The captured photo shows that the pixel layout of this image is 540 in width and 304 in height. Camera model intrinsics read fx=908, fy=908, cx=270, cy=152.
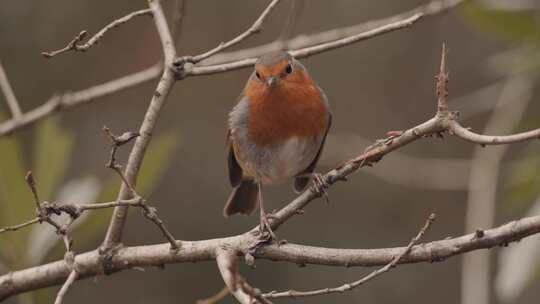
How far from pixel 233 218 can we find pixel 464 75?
2.16 meters

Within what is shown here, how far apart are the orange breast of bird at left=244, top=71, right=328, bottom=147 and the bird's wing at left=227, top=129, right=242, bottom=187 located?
0.77 ft

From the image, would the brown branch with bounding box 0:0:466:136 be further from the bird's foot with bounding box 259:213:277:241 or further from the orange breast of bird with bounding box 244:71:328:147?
the bird's foot with bounding box 259:213:277:241

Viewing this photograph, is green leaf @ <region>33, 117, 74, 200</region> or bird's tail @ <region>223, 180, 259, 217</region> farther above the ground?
bird's tail @ <region>223, 180, 259, 217</region>

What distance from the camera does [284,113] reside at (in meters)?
4.01

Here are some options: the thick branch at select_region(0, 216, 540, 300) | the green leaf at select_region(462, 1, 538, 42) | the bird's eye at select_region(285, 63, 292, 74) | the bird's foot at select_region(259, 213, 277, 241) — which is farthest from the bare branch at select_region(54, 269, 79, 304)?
the green leaf at select_region(462, 1, 538, 42)

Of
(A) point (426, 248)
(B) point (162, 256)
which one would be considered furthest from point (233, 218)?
(A) point (426, 248)

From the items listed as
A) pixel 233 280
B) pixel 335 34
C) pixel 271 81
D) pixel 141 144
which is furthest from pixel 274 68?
pixel 233 280

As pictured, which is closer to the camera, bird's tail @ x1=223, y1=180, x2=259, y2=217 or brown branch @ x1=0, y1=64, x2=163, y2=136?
brown branch @ x1=0, y1=64, x2=163, y2=136

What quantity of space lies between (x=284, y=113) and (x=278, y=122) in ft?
0.16

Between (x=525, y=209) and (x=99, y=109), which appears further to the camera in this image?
(x=99, y=109)

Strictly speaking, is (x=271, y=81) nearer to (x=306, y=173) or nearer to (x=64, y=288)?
(x=306, y=173)

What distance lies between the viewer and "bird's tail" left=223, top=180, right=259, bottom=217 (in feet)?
15.0

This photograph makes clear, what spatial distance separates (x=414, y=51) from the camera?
7422 mm

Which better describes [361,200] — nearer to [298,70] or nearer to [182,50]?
[182,50]
